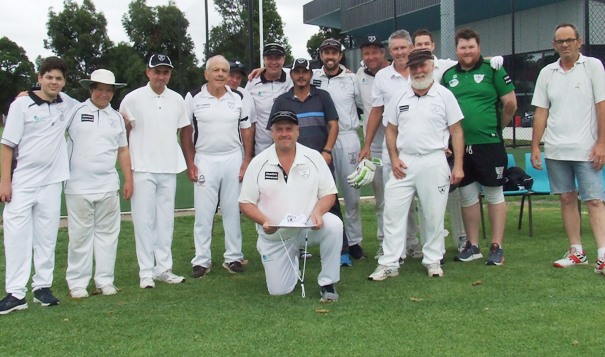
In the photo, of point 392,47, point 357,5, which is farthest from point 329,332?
point 357,5

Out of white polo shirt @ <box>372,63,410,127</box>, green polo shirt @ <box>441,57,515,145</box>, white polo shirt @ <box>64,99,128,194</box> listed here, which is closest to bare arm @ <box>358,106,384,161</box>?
white polo shirt @ <box>372,63,410,127</box>

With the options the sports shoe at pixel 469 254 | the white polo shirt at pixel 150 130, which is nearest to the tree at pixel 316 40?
the sports shoe at pixel 469 254

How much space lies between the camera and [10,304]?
5.10m

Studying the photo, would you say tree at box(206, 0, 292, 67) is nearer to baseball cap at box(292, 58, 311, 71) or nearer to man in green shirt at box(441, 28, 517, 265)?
baseball cap at box(292, 58, 311, 71)

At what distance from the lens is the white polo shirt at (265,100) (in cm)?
675

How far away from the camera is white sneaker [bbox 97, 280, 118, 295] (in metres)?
5.71

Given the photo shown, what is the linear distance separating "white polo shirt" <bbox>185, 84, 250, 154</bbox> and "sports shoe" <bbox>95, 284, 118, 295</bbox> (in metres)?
1.44

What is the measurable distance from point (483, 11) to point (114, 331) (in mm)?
22712

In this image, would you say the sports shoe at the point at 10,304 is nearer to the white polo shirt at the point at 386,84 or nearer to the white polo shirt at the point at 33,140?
the white polo shirt at the point at 33,140

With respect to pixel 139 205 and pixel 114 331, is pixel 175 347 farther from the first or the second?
pixel 139 205

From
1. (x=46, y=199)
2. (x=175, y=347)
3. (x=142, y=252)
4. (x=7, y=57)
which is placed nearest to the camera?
(x=175, y=347)

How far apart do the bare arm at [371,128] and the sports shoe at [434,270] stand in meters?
1.21

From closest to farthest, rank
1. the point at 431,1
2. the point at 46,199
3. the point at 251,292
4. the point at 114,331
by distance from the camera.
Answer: the point at 114,331 < the point at 46,199 < the point at 251,292 < the point at 431,1

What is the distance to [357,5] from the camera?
108ft
